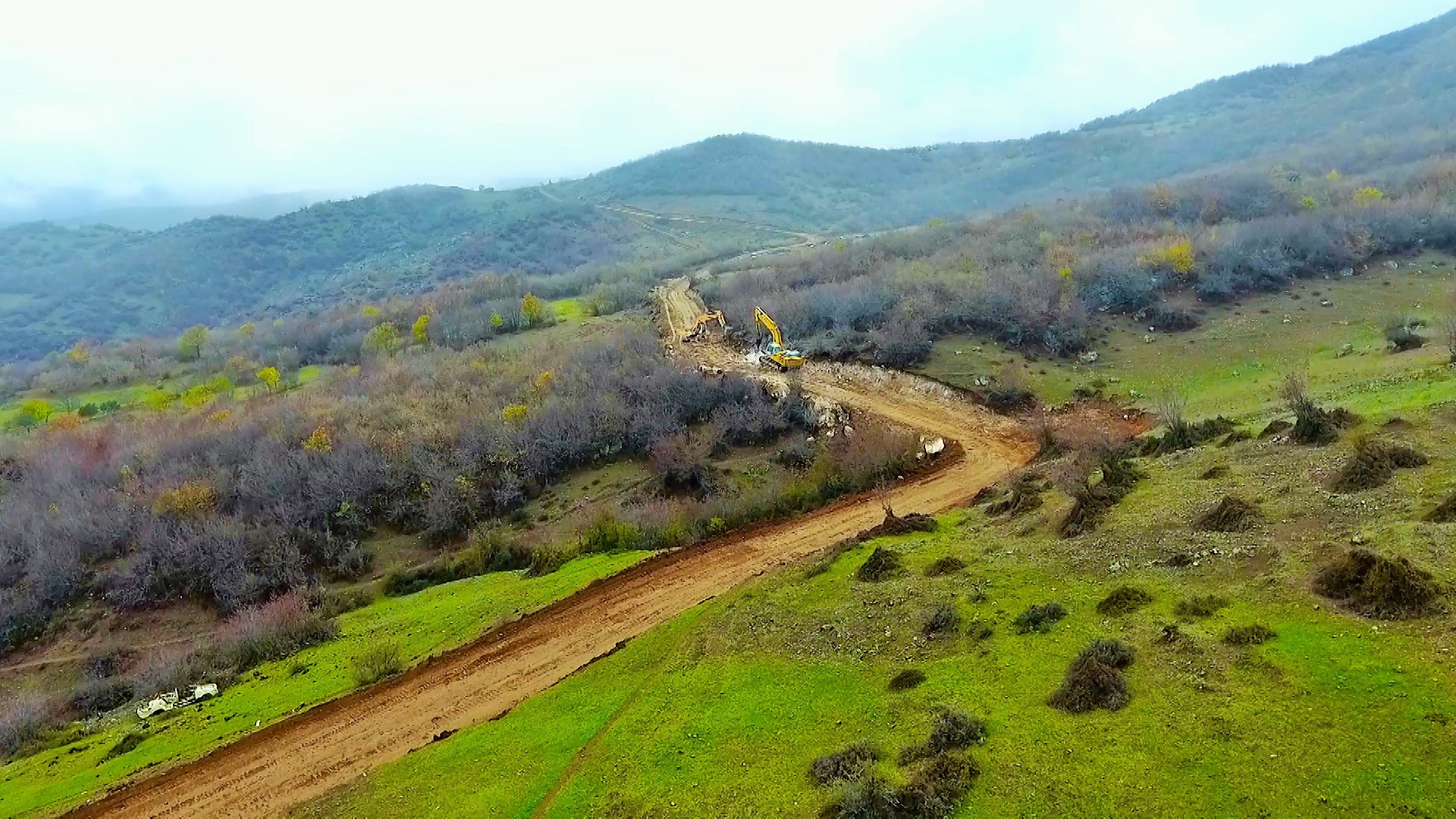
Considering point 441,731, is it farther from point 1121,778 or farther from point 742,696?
point 1121,778

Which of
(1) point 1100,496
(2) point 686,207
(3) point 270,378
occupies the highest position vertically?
(2) point 686,207

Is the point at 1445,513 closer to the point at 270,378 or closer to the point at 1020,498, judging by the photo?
the point at 1020,498

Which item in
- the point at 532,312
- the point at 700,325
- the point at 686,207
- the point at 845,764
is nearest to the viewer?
the point at 845,764

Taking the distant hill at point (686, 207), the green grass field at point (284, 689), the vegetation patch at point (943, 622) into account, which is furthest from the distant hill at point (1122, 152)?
the green grass field at point (284, 689)

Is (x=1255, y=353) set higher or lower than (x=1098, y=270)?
lower

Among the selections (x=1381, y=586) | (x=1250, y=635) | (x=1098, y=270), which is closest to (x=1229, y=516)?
(x=1381, y=586)

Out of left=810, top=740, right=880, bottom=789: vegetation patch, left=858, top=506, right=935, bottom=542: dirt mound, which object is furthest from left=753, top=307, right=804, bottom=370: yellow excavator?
left=810, top=740, right=880, bottom=789: vegetation patch

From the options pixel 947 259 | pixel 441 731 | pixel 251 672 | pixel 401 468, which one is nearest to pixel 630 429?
pixel 401 468

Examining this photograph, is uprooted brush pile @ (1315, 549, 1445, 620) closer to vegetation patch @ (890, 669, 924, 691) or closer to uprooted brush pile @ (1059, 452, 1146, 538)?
uprooted brush pile @ (1059, 452, 1146, 538)
